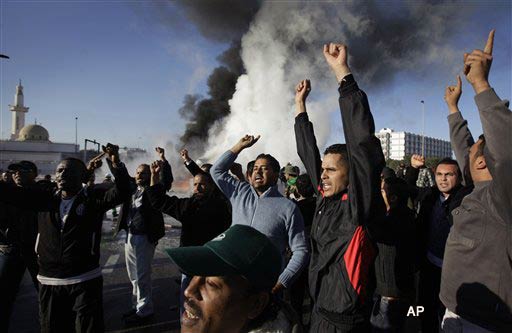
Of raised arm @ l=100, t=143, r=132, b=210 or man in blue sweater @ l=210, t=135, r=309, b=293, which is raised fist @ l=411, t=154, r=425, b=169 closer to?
man in blue sweater @ l=210, t=135, r=309, b=293

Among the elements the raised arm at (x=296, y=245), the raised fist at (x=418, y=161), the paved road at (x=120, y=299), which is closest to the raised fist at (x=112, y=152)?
the raised arm at (x=296, y=245)

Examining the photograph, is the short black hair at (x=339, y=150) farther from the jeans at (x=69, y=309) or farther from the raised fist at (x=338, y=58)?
the jeans at (x=69, y=309)

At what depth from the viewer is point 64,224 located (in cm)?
334

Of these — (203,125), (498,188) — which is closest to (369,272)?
(498,188)

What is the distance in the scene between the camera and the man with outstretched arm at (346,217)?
75.2 inches

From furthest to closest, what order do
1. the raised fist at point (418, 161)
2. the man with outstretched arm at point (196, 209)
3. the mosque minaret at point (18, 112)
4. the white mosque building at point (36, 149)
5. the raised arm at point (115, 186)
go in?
the mosque minaret at point (18, 112)
the white mosque building at point (36, 149)
the raised fist at point (418, 161)
the man with outstretched arm at point (196, 209)
the raised arm at point (115, 186)

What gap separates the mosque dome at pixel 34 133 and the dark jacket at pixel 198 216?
84.3 meters

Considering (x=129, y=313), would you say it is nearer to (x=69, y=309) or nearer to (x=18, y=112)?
(x=69, y=309)

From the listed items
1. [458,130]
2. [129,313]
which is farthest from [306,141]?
[129,313]

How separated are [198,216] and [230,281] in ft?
9.80

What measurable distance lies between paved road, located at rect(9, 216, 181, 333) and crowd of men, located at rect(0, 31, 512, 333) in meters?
0.26

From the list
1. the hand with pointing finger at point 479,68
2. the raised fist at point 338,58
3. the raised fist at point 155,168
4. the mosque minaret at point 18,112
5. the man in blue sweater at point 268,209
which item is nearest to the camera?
the hand with pointing finger at point 479,68

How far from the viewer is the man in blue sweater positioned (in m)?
3.03

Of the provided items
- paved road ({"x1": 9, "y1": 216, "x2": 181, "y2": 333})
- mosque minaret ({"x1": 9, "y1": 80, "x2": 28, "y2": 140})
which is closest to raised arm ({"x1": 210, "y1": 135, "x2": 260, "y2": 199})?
paved road ({"x1": 9, "y1": 216, "x2": 181, "y2": 333})
